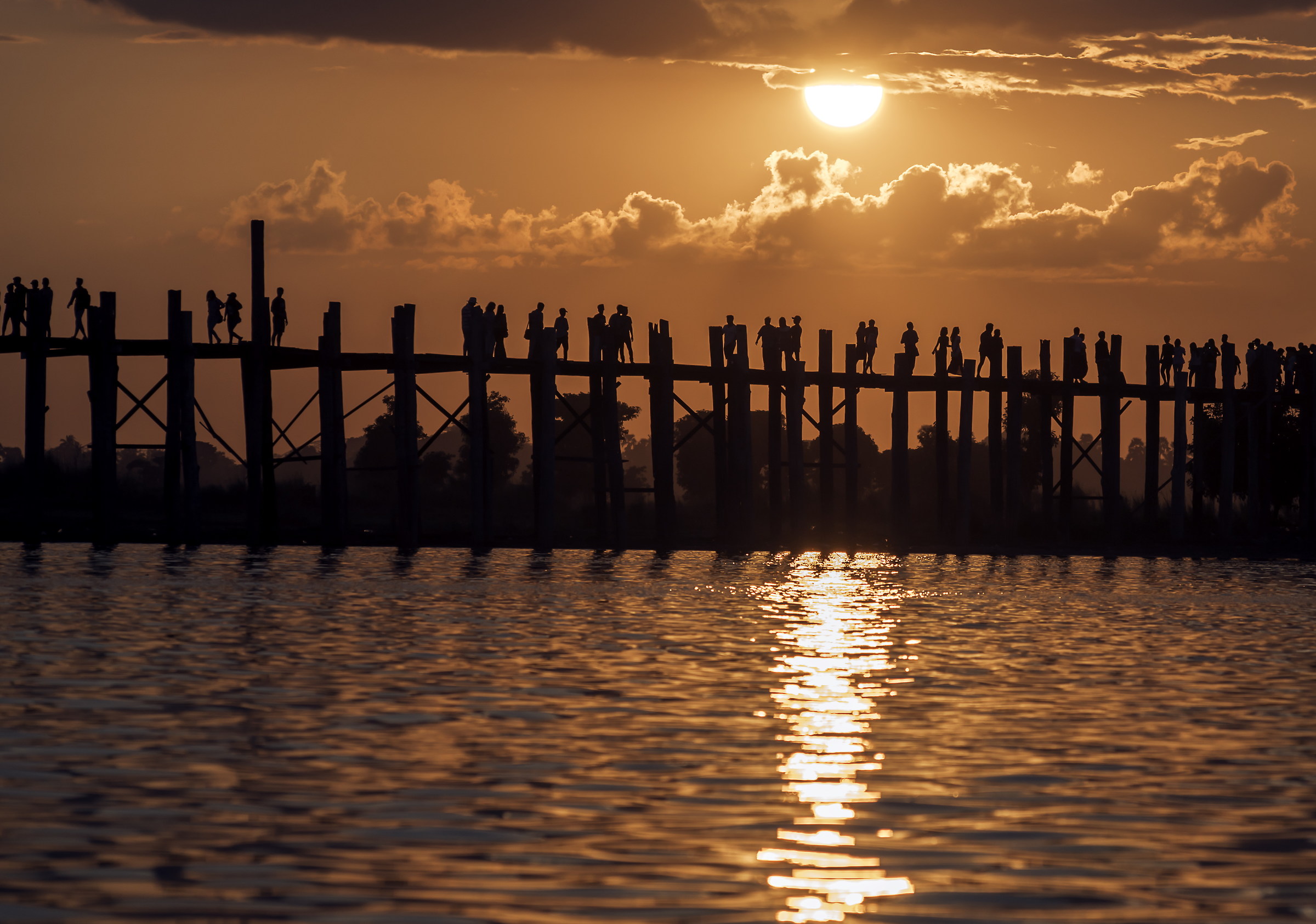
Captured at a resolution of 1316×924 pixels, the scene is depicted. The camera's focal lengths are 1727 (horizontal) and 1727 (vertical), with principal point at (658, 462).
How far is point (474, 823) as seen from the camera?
7.05m

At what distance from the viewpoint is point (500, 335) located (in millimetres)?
26859

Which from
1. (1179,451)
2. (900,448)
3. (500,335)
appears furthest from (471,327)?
(1179,451)

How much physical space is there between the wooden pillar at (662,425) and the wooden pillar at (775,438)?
1703 mm

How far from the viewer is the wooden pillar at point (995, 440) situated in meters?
30.6

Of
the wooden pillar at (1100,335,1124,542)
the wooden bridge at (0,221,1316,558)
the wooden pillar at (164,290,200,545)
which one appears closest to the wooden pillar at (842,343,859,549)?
the wooden bridge at (0,221,1316,558)

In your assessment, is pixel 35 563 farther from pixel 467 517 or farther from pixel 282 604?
pixel 467 517

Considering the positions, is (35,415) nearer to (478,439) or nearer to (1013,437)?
(478,439)

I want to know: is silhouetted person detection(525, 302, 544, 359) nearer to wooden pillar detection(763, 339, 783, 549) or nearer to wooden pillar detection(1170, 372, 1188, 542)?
wooden pillar detection(763, 339, 783, 549)

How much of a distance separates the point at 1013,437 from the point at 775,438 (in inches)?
173

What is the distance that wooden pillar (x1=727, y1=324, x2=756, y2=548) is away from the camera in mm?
28281

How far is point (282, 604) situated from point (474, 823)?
11.1m

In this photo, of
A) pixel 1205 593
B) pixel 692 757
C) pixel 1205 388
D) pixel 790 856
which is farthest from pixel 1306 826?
pixel 1205 388

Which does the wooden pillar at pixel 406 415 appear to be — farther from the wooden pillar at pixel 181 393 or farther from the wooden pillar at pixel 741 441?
the wooden pillar at pixel 741 441

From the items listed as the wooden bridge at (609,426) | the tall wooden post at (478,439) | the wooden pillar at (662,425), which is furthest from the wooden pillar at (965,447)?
the tall wooden post at (478,439)
